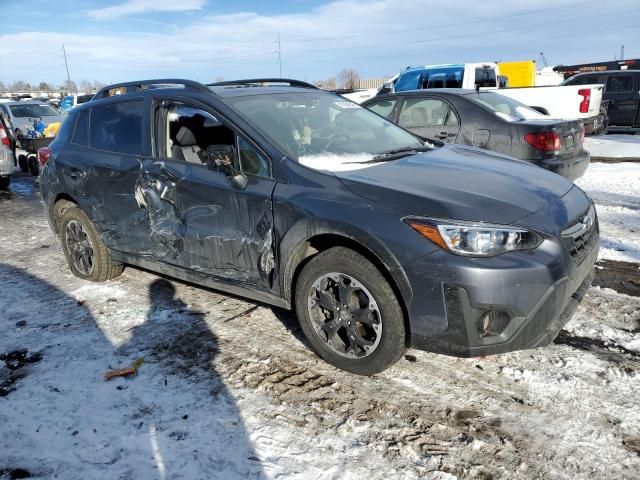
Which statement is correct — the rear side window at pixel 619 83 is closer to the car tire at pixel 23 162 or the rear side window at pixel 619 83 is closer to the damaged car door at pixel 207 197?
the damaged car door at pixel 207 197

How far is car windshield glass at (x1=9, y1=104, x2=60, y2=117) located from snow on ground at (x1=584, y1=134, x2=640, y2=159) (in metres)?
14.4

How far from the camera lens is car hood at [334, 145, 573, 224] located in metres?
2.68

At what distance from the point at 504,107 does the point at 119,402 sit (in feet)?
19.5

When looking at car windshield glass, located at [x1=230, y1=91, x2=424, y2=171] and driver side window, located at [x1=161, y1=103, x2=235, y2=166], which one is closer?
car windshield glass, located at [x1=230, y1=91, x2=424, y2=171]

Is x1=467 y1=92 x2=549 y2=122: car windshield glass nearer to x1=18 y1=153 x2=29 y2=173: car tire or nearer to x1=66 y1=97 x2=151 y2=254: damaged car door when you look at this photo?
x1=66 y1=97 x2=151 y2=254: damaged car door

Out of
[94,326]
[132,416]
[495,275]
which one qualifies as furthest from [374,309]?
[94,326]

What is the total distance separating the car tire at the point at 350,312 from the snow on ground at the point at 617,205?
308cm

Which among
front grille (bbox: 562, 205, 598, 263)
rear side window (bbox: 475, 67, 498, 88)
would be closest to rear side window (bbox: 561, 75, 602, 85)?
rear side window (bbox: 475, 67, 498, 88)

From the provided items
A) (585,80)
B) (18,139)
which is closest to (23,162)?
(18,139)

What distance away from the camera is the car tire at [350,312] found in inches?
110

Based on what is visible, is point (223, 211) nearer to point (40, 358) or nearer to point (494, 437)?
point (40, 358)

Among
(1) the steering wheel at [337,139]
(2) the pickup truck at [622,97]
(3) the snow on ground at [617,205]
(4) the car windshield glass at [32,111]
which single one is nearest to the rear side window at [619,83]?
(2) the pickup truck at [622,97]

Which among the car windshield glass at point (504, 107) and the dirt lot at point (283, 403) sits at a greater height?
the car windshield glass at point (504, 107)

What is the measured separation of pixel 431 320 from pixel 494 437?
2.09 feet
